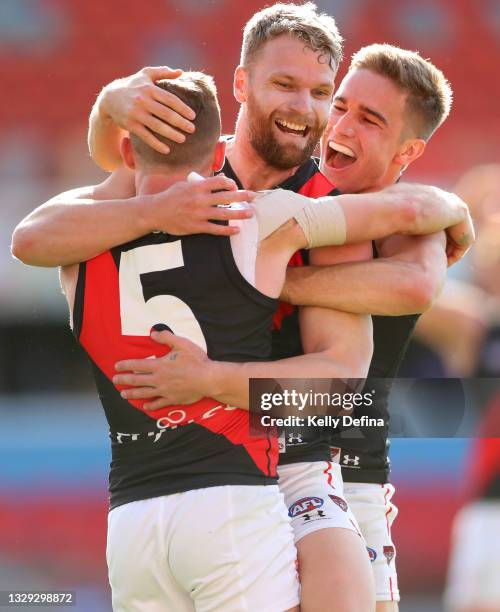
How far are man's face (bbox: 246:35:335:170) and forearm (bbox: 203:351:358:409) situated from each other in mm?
693

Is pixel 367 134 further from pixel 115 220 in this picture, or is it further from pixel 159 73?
pixel 115 220

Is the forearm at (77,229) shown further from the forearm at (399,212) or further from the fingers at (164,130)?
the forearm at (399,212)

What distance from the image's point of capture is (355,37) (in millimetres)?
10734

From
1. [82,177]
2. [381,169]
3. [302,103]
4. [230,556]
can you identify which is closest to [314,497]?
[230,556]

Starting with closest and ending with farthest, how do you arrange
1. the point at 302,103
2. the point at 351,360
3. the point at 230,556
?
the point at 230,556 → the point at 351,360 → the point at 302,103

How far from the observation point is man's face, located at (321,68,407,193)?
3631 millimetres

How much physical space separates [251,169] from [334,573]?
1.26 meters

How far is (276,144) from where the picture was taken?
3086 mm

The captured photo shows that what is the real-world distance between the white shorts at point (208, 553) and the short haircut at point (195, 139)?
80 centimetres

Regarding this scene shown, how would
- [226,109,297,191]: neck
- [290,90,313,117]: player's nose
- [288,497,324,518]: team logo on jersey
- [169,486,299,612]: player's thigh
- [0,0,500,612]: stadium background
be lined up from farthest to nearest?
[0,0,500,612]: stadium background < [226,109,297,191]: neck < [290,90,313,117]: player's nose < [288,497,324,518]: team logo on jersey < [169,486,299,612]: player's thigh

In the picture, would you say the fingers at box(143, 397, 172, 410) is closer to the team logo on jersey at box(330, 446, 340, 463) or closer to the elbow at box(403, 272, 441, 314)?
the elbow at box(403, 272, 441, 314)

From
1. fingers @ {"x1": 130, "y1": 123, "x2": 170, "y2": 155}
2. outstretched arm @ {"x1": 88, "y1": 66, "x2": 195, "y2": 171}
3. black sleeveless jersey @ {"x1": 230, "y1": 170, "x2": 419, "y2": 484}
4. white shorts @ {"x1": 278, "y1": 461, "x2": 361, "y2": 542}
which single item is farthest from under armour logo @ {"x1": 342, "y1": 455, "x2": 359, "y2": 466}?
fingers @ {"x1": 130, "y1": 123, "x2": 170, "y2": 155}

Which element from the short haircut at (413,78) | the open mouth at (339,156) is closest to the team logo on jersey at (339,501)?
the open mouth at (339,156)

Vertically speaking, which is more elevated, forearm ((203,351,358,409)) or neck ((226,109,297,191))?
neck ((226,109,297,191))
